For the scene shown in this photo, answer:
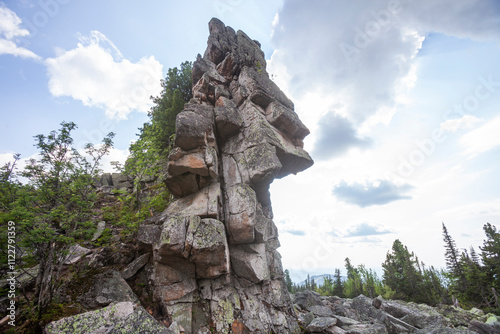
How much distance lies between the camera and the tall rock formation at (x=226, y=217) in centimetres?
990

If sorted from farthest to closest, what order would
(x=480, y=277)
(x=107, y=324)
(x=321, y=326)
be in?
(x=480, y=277) → (x=321, y=326) → (x=107, y=324)

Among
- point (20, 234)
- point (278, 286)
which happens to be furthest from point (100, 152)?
point (278, 286)

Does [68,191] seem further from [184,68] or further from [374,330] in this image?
[184,68]

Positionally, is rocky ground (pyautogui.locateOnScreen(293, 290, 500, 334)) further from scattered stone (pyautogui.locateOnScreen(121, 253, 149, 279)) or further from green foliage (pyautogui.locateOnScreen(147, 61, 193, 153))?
green foliage (pyautogui.locateOnScreen(147, 61, 193, 153))

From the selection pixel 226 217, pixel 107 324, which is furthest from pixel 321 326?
pixel 107 324

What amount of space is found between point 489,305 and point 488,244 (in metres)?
11.4

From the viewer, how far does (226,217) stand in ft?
38.9

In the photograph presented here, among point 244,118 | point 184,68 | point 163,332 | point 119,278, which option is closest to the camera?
point 163,332

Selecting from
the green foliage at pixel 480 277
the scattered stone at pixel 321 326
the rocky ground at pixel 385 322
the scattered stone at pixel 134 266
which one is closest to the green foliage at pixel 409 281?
the green foliage at pixel 480 277

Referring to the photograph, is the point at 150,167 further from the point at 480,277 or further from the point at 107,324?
the point at 480,277

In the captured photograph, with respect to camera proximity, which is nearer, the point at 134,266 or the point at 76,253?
the point at 76,253

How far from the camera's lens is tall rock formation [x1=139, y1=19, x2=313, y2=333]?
32.5 ft

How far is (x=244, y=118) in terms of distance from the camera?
15.5 meters

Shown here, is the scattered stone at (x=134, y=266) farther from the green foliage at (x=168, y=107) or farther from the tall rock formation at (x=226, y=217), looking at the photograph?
the green foliage at (x=168, y=107)
